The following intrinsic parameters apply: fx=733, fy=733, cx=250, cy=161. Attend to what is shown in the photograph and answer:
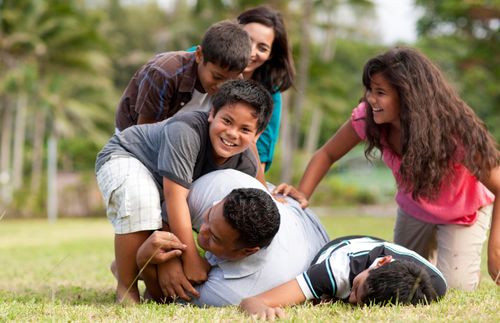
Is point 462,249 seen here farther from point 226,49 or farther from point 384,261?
point 226,49

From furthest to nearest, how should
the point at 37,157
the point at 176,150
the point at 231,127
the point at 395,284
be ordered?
the point at 37,157, the point at 231,127, the point at 176,150, the point at 395,284

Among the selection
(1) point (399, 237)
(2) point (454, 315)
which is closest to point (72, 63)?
(1) point (399, 237)

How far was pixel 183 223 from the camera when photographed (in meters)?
3.95

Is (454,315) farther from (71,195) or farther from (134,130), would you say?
(71,195)

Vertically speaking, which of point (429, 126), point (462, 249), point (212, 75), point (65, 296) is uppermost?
point (212, 75)

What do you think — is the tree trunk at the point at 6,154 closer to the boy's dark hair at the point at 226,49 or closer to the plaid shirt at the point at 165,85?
the plaid shirt at the point at 165,85

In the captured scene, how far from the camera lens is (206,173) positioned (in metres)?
4.32

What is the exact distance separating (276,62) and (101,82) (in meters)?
29.6

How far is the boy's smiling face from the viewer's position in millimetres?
4062

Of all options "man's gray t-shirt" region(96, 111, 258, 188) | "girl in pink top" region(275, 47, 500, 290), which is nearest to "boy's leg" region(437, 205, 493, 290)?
"girl in pink top" region(275, 47, 500, 290)

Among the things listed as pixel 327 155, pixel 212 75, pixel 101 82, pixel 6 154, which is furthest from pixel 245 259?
pixel 101 82

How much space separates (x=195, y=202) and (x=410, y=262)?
48.8 inches

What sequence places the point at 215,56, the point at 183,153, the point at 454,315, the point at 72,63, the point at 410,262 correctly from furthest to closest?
1. the point at 72,63
2. the point at 215,56
3. the point at 183,153
4. the point at 410,262
5. the point at 454,315

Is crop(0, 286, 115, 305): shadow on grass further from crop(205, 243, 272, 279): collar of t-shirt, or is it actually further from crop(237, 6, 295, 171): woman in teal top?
crop(237, 6, 295, 171): woman in teal top
